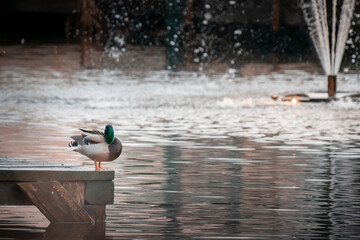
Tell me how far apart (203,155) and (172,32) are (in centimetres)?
3562

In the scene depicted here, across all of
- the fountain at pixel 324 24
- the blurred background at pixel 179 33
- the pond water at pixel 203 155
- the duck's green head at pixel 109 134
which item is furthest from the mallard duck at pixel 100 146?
the blurred background at pixel 179 33

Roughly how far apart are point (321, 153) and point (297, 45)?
34.9 metres

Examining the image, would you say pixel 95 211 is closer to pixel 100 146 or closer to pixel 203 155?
pixel 100 146

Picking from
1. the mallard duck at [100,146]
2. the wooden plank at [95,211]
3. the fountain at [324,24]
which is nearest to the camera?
the wooden plank at [95,211]

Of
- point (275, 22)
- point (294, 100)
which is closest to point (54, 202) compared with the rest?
point (294, 100)

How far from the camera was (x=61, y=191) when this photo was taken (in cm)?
1107

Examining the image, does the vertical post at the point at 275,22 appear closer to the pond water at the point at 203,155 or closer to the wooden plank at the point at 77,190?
the pond water at the point at 203,155

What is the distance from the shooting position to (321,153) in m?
17.5

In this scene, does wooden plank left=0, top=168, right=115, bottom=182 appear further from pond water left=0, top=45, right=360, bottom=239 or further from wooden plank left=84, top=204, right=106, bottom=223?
pond water left=0, top=45, right=360, bottom=239

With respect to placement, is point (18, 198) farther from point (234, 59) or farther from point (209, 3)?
point (209, 3)

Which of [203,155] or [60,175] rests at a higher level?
[60,175]

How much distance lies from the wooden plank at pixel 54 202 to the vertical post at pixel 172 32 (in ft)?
104

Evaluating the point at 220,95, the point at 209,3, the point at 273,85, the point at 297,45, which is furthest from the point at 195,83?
the point at 209,3

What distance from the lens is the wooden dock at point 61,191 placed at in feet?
36.3
